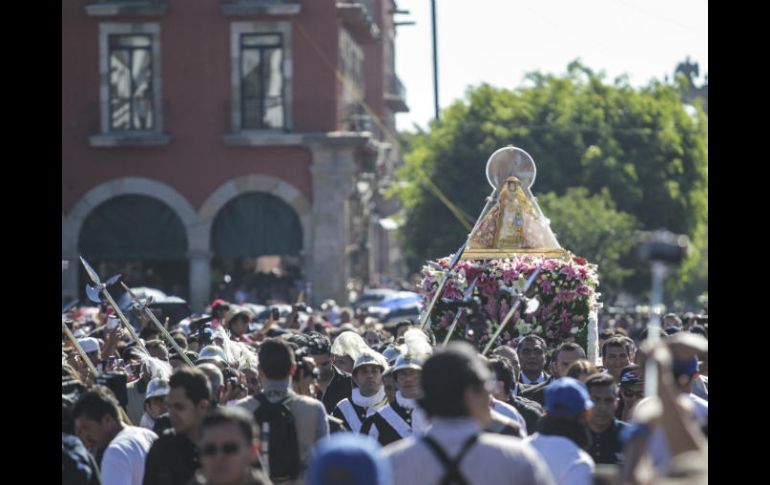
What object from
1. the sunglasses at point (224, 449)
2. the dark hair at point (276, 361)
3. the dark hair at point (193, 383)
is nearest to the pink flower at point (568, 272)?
the dark hair at point (276, 361)

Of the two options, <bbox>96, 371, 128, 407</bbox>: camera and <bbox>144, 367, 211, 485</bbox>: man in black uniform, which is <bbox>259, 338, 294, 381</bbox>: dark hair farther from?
<bbox>96, 371, 128, 407</bbox>: camera

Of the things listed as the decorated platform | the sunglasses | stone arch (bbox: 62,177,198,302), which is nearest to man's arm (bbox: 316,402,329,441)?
the sunglasses

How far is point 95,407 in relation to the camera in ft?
27.2

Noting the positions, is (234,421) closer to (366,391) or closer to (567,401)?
(567,401)

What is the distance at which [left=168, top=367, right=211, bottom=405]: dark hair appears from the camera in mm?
8164

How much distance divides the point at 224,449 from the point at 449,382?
0.88 m

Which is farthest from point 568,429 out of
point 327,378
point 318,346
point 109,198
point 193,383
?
point 109,198

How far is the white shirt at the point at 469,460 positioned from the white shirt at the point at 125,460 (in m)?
2.30

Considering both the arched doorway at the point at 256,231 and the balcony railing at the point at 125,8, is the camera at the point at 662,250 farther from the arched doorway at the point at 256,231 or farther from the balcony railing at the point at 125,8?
the balcony railing at the point at 125,8
